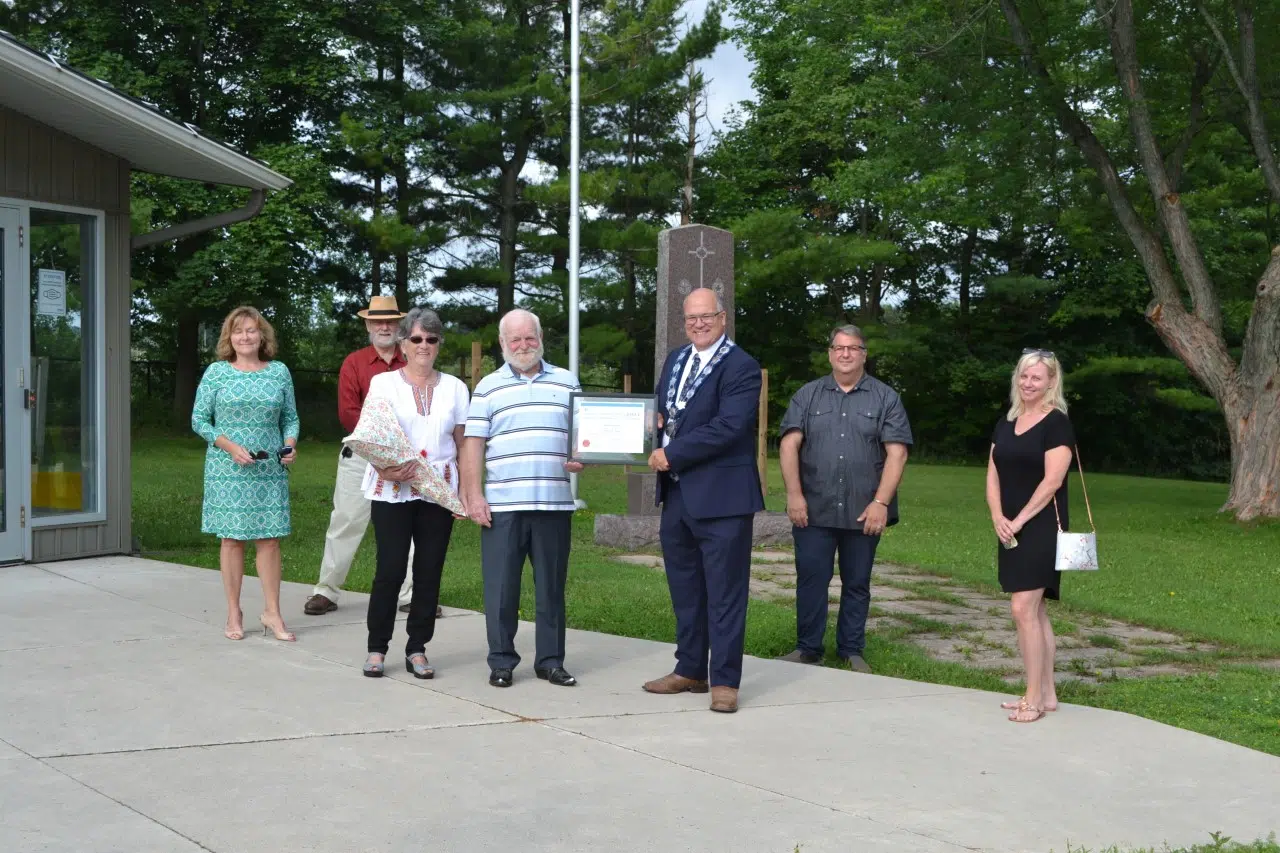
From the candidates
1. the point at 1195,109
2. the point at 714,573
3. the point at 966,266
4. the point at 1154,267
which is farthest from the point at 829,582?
the point at 966,266

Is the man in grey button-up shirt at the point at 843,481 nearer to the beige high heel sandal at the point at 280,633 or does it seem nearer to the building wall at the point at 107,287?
the beige high heel sandal at the point at 280,633

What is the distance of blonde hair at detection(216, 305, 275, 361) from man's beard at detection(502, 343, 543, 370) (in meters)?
1.74

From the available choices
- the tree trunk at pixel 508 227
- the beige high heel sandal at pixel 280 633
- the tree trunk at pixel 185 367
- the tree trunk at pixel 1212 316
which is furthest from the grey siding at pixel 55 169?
the tree trunk at pixel 508 227

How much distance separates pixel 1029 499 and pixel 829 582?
5.60ft

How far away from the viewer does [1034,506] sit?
21.2 feet

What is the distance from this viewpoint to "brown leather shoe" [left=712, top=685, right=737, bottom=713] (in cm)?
648

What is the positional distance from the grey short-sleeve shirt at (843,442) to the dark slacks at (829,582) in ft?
0.43

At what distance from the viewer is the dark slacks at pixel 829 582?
7.91 metres

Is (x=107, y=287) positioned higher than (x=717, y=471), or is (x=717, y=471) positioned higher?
(x=107, y=287)

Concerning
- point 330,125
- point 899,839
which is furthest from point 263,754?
point 330,125

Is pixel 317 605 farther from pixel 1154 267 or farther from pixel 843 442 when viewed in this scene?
pixel 1154 267

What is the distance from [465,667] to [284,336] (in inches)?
1232

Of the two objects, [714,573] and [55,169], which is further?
[55,169]

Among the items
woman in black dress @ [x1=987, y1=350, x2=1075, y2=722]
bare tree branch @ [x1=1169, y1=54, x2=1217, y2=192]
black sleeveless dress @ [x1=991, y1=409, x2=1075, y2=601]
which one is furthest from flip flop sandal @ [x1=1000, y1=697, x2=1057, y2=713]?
bare tree branch @ [x1=1169, y1=54, x2=1217, y2=192]
